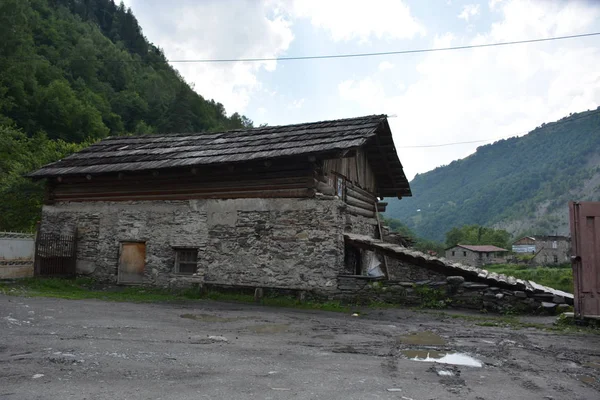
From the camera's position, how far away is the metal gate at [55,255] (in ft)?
47.6

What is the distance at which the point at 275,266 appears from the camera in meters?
12.2

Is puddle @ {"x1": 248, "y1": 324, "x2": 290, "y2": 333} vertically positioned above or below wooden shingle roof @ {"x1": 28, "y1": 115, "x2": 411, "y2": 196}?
below

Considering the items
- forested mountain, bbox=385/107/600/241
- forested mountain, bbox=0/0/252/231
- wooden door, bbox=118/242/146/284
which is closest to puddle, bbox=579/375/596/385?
wooden door, bbox=118/242/146/284

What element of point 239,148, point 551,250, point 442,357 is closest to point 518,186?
point 551,250

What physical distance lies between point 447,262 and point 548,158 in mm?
158367

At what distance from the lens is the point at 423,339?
7.26m

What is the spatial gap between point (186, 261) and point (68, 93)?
4342cm

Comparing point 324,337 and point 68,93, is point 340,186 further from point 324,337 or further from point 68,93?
point 68,93

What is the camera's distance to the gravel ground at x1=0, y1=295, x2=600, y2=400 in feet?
14.1

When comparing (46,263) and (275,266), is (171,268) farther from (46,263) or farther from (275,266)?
(46,263)

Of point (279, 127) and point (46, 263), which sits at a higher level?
point (279, 127)

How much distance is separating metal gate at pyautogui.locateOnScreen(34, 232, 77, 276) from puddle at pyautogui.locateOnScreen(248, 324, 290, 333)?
9.75 metres

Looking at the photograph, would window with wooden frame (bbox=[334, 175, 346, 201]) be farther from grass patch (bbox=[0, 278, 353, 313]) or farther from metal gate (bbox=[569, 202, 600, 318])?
metal gate (bbox=[569, 202, 600, 318])

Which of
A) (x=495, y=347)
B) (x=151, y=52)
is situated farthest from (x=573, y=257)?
(x=151, y=52)
